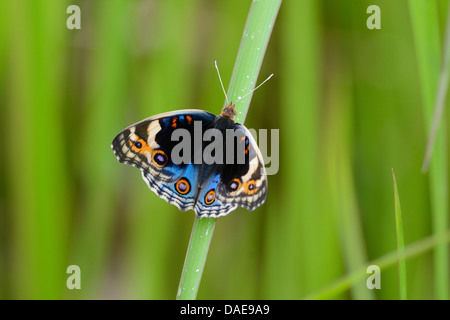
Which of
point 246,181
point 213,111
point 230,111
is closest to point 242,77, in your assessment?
point 230,111

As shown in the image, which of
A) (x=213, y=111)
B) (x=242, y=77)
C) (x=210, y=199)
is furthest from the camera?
(x=213, y=111)

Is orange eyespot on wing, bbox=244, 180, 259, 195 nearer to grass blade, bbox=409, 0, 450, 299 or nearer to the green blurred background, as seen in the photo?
the green blurred background

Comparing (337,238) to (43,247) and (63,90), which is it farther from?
(63,90)

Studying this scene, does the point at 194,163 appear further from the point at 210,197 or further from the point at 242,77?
the point at 242,77

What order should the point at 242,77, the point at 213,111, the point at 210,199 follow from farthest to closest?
the point at 213,111 → the point at 210,199 → the point at 242,77

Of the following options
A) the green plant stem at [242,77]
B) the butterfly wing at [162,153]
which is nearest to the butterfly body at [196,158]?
the butterfly wing at [162,153]
